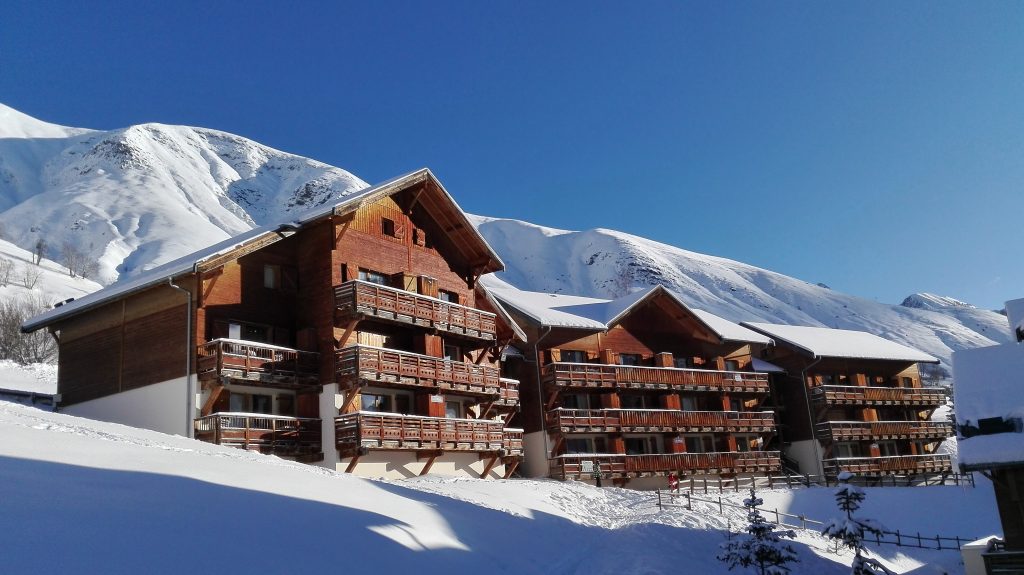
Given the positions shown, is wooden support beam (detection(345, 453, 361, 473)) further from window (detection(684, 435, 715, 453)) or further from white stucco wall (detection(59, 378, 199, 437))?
window (detection(684, 435, 715, 453))

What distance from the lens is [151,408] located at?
31.1m

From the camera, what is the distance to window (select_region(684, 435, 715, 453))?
166 ft

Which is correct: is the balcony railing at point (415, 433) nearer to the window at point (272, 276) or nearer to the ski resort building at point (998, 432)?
the window at point (272, 276)

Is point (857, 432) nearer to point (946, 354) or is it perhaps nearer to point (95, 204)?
point (946, 354)

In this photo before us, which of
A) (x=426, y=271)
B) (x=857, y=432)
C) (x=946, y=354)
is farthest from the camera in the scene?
(x=946, y=354)

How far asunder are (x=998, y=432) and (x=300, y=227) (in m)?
24.7

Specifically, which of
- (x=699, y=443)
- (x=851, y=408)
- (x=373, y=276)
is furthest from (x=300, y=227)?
(x=851, y=408)

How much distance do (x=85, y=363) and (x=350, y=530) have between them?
76.2ft

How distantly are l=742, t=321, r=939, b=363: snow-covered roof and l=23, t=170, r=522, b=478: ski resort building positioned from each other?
25702 millimetres

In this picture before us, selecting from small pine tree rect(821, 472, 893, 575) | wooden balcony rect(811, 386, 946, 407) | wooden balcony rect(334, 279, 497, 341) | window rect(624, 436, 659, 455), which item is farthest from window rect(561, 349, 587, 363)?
small pine tree rect(821, 472, 893, 575)

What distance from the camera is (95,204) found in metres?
191

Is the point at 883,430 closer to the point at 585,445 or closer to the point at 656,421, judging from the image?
the point at 656,421

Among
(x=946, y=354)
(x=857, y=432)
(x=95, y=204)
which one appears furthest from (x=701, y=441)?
(x=95, y=204)

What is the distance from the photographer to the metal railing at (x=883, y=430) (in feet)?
178
